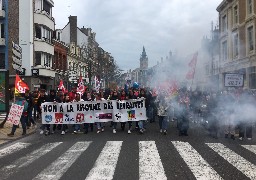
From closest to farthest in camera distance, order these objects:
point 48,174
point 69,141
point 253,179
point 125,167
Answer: point 253,179
point 48,174
point 125,167
point 69,141

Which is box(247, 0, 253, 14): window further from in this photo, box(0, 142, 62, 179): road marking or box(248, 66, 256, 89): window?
box(0, 142, 62, 179): road marking

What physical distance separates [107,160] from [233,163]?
287 centimetres

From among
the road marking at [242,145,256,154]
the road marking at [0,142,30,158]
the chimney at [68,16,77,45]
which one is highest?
the chimney at [68,16,77,45]

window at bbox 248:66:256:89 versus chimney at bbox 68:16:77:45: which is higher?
chimney at bbox 68:16:77:45

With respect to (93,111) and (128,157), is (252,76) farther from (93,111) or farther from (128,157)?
(128,157)

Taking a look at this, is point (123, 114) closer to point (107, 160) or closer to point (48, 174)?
point (107, 160)

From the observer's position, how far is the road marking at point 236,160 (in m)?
7.55

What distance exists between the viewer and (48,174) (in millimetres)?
7402

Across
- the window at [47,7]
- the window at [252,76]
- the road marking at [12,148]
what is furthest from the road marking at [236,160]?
the window at [47,7]

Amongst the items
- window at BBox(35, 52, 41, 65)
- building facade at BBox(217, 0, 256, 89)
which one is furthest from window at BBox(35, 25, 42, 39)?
building facade at BBox(217, 0, 256, 89)

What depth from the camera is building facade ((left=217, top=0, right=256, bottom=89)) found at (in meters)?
26.3

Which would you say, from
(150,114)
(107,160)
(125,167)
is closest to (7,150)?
(107,160)

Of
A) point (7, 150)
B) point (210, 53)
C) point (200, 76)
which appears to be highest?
point (210, 53)

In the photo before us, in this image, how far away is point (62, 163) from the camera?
27.9ft
